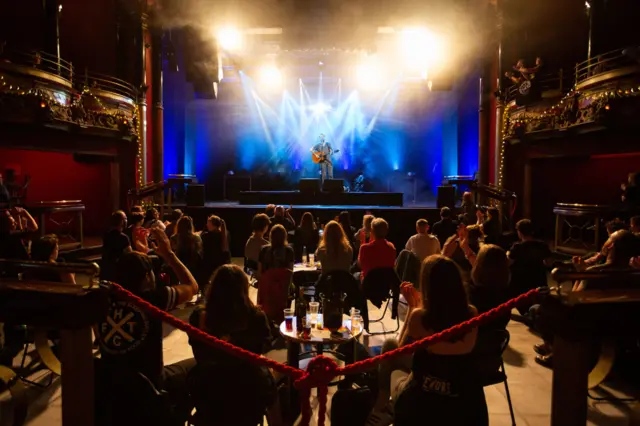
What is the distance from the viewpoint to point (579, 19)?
40.8 feet

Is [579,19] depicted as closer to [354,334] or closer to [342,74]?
[342,74]

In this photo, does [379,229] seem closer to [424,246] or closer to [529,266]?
[424,246]

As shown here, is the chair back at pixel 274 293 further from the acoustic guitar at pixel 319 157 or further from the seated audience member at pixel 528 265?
the acoustic guitar at pixel 319 157

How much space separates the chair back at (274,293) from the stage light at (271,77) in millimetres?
15603

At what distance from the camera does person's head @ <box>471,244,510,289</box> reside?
2963mm

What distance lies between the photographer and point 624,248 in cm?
370

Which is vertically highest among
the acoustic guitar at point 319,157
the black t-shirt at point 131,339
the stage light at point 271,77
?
the stage light at point 271,77

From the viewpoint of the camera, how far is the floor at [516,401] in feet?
10.2

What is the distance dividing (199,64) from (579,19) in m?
12.3

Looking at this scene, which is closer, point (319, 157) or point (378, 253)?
point (378, 253)

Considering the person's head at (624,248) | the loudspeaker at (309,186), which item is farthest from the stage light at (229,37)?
the person's head at (624,248)

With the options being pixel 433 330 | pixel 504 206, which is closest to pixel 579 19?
pixel 504 206

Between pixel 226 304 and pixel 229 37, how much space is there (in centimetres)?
1403

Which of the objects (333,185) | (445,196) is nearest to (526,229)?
(445,196)
